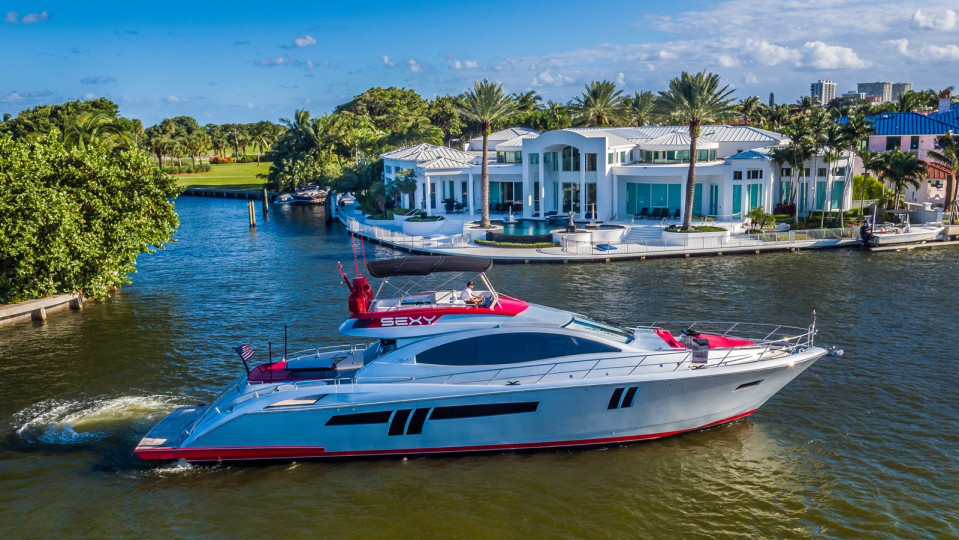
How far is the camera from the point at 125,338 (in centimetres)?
2761

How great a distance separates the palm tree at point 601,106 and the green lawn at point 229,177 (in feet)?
148

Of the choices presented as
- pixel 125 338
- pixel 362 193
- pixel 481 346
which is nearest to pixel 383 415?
pixel 481 346

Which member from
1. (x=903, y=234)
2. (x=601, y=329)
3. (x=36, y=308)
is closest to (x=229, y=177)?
(x=36, y=308)

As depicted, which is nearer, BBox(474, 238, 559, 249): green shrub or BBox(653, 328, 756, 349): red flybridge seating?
BBox(653, 328, 756, 349): red flybridge seating

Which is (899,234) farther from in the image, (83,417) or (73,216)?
(83,417)

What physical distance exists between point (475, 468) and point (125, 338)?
17031 millimetres

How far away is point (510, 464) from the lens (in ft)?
54.5

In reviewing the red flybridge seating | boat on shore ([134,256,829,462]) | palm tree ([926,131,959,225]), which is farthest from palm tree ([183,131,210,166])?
the red flybridge seating

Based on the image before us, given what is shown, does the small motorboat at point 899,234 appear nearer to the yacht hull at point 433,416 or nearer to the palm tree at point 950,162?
the palm tree at point 950,162

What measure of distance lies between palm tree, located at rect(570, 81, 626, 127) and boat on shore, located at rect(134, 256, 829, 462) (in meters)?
49.8

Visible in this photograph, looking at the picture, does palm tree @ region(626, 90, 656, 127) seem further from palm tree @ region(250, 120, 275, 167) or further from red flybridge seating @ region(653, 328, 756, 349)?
palm tree @ region(250, 120, 275, 167)

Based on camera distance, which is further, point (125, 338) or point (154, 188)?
point (154, 188)

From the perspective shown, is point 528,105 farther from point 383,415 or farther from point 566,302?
point 383,415

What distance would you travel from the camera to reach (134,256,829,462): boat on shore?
640 inches
